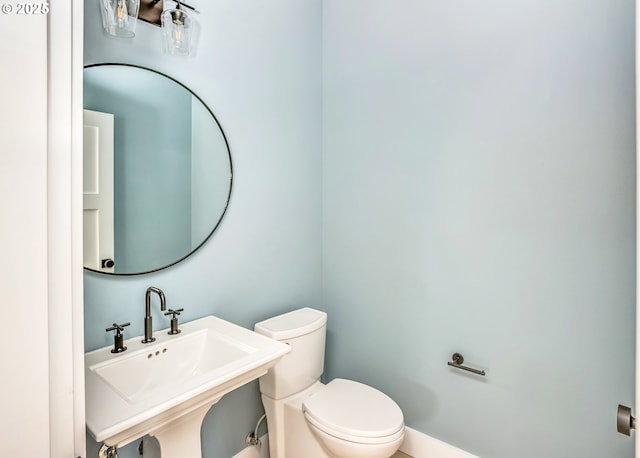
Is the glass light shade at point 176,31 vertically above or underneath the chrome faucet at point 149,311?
above

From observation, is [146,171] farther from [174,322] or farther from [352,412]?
[352,412]

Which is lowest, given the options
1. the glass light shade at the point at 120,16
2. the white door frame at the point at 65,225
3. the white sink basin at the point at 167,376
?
the white sink basin at the point at 167,376

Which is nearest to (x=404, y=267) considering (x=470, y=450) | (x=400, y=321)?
(x=400, y=321)

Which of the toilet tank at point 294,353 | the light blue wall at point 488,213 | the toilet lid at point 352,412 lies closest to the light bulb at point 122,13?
the light blue wall at point 488,213

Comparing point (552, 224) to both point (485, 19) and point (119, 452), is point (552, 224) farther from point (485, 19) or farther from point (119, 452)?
point (119, 452)

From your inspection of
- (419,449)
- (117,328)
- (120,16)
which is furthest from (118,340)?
(419,449)

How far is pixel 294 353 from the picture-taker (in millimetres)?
1636

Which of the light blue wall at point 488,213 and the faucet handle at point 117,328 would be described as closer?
the faucet handle at point 117,328

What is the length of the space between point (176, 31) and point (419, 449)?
86.7 inches

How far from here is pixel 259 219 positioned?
5.86 ft

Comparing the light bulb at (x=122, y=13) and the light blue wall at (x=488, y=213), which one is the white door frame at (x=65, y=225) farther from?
the light blue wall at (x=488, y=213)

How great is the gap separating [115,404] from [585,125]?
182 cm

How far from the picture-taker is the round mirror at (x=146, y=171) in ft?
4.03

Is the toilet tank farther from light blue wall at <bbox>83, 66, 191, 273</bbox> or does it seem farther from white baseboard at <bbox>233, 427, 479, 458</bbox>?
light blue wall at <bbox>83, 66, 191, 273</bbox>
